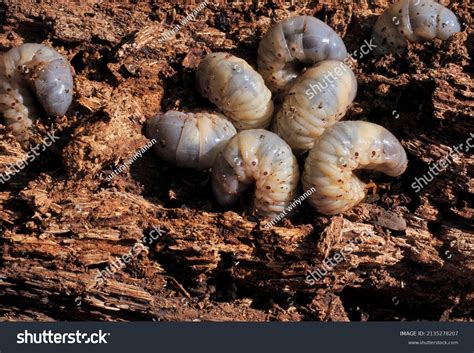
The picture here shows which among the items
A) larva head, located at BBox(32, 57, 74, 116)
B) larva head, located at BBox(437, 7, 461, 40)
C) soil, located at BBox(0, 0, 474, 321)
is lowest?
soil, located at BBox(0, 0, 474, 321)

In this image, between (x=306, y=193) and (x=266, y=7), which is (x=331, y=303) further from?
(x=266, y=7)

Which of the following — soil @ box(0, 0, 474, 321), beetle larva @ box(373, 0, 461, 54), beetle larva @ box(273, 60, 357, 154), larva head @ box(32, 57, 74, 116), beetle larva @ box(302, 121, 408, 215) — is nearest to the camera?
soil @ box(0, 0, 474, 321)

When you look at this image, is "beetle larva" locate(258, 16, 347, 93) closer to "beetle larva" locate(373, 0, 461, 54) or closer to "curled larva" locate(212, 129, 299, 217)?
"beetle larva" locate(373, 0, 461, 54)

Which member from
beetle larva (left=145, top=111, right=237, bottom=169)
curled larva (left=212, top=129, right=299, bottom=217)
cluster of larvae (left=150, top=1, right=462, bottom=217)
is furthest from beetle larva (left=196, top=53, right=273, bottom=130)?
curled larva (left=212, top=129, right=299, bottom=217)

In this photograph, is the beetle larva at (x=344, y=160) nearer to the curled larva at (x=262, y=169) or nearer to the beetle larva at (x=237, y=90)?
the curled larva at (x=262, y=169)

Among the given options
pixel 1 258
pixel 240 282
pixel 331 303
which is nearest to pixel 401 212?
pixel 331 303

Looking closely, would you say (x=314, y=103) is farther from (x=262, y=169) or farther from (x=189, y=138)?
(x=189, y=138)

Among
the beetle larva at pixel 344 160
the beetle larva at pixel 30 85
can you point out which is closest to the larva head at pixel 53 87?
the beetle larva at pixel 30 85
